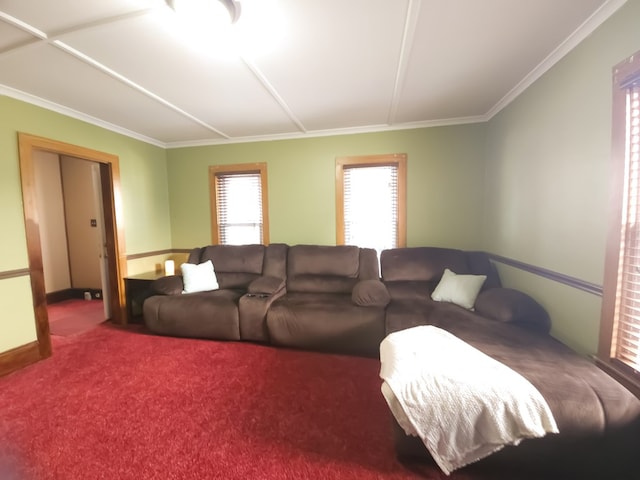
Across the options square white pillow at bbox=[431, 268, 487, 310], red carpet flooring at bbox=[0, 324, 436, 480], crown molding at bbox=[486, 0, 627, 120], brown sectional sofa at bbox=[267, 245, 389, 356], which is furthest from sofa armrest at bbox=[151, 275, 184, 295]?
crown molding at bbox=[486, 0, 627, 120]

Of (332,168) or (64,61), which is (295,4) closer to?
(64,61)

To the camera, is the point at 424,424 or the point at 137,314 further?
the point at 137,314

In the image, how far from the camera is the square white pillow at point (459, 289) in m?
2.46

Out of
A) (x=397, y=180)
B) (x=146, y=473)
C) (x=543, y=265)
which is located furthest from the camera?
(x=397, y=180)

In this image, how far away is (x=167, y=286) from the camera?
301 centimetres

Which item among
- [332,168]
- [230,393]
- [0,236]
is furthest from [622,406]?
[0,236]

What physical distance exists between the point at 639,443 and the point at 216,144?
4693 mm

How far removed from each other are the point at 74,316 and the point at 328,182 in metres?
4.04

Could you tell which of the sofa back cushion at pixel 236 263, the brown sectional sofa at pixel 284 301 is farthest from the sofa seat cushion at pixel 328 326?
the sofa back cushion at pixel 236 263

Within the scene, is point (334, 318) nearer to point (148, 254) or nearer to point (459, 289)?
point (459, 289)

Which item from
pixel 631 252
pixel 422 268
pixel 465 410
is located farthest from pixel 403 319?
pixel 631 252

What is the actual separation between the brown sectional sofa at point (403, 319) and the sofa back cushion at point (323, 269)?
1 cm

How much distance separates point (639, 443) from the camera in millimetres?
1200

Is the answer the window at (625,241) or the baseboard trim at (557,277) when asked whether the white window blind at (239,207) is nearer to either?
the baseboard trim at (557,277)
